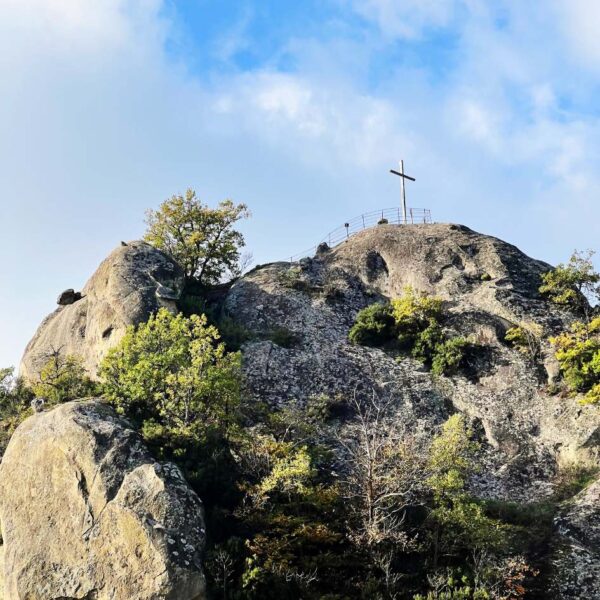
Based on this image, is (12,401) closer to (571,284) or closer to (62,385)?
(62,385)

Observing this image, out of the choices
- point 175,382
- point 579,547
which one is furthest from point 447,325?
point 175,382

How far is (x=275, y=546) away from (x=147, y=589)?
418cm

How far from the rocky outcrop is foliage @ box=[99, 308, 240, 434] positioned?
618 centimetres

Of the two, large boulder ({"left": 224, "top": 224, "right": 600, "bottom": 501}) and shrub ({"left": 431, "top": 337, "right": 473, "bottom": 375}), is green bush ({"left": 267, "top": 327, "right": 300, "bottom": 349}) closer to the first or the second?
large boulder ({"left": 224, "top": 224, "right": 600, "bottom": 501})

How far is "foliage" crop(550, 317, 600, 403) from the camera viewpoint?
112ft

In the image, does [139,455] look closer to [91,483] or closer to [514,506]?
[91,483]

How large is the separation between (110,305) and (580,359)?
80.3 ft

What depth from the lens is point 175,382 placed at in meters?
27.8

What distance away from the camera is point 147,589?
21000 mm

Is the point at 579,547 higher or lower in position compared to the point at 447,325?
lower

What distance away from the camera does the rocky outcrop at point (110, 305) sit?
3672 cm

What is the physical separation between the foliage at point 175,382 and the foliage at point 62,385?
1.77 m

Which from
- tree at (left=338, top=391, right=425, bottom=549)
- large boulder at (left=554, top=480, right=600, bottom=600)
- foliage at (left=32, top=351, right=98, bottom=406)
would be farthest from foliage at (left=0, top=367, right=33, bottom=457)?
large boulder at (left=554, top=480, right=600, bottom=600)

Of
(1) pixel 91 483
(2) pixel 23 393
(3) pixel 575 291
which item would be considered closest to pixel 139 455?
(1) pixel 91 483
